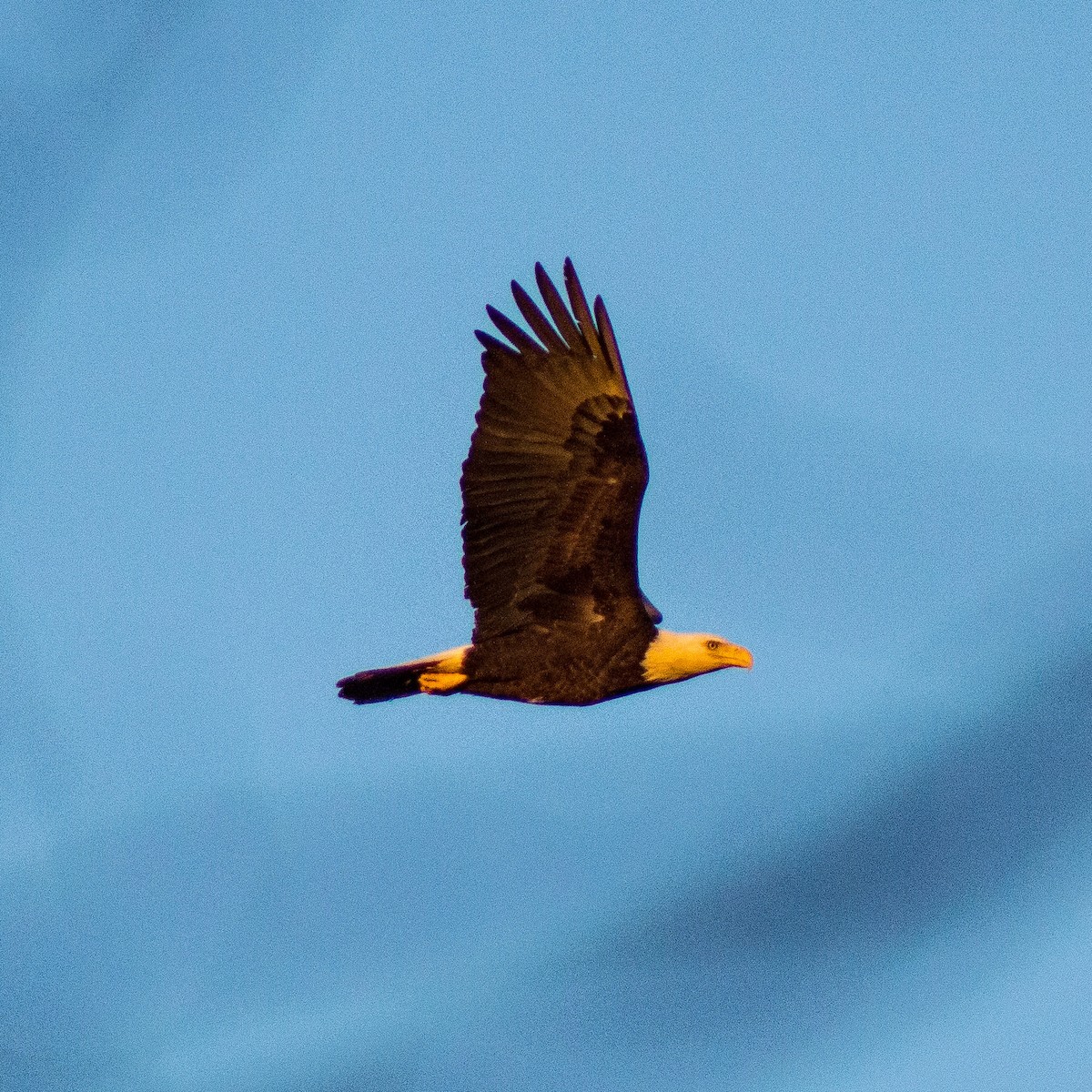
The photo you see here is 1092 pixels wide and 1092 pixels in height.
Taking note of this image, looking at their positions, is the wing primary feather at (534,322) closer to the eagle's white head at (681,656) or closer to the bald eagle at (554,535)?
the bald eagle at (554,535)

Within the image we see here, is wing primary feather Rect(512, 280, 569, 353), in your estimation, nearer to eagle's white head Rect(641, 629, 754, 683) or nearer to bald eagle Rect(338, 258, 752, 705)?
bald eagle Rect(338, 258, 752, 705)

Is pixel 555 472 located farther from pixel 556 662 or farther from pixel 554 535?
pixel 556 662

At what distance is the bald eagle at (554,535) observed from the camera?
41.9m

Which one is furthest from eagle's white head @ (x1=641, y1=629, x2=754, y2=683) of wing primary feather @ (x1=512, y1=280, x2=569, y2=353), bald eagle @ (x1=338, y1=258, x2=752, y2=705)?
wing primary feather @ (x1=512, y1=280, x2=569, y2=353)

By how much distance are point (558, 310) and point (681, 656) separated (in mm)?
2479

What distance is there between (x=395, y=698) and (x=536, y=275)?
297cm

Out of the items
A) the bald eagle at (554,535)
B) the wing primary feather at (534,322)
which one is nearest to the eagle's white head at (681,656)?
the bald eagle at (554,535)

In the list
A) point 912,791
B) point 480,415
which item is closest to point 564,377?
point 480,415

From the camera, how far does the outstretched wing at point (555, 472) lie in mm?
41906

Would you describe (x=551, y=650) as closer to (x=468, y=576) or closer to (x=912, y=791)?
(x=468, y=576)

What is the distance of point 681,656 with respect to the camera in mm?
42469

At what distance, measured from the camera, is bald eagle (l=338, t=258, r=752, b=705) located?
4194 cm

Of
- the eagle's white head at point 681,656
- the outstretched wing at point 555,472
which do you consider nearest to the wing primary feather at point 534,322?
the outstretched wing at point 555,472

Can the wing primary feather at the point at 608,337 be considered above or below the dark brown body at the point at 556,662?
above
